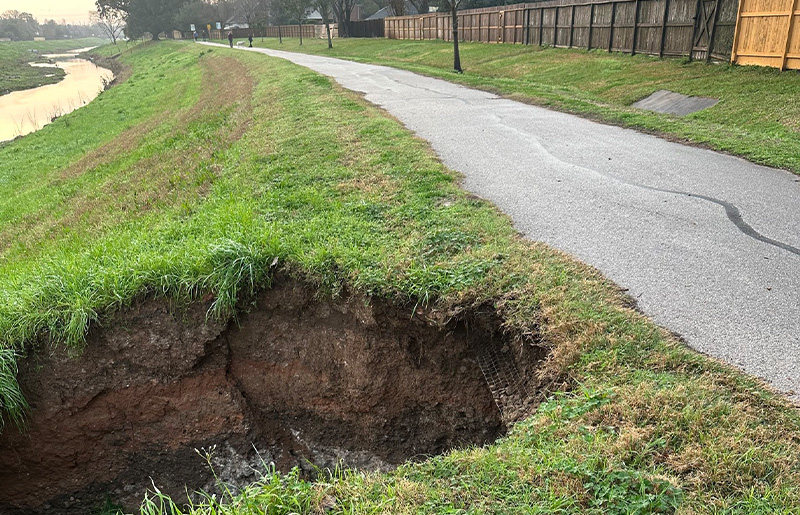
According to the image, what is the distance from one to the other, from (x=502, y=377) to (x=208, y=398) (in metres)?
2.52

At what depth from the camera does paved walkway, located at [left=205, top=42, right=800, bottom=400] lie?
3.89 metres

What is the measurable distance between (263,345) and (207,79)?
24772 mm

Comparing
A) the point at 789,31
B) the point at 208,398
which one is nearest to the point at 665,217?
the point at 208,398

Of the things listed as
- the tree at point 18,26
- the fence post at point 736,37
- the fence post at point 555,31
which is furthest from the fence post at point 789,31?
the tree at point 18,26

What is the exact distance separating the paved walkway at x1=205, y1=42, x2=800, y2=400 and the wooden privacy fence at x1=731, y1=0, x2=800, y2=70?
614 centimetres

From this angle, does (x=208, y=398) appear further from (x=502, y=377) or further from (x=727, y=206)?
(x=727, y=206)

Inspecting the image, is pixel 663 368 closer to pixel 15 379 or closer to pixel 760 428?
pixel 760 428

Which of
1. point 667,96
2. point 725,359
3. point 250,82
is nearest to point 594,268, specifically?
point 725,359

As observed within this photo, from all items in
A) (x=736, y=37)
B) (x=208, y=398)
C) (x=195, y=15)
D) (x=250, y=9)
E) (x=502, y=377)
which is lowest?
(x=208, y=398)

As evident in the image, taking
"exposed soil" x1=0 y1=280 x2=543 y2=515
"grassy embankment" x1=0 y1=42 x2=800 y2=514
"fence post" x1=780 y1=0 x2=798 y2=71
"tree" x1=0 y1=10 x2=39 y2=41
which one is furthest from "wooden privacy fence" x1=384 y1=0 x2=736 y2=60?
"tree" x1=0 y1=10 x2=39 y2=41

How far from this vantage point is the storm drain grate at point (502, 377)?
3.87 meters

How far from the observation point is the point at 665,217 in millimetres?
5906

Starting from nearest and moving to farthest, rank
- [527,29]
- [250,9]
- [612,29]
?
[612,29] → [527,29] → [250,9]

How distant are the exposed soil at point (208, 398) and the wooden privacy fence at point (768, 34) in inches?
525
